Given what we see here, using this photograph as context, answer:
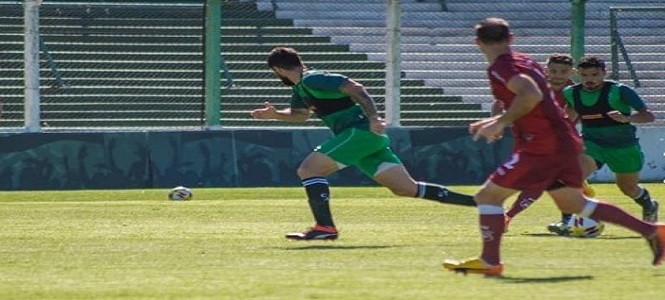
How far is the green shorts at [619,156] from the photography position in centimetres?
1644

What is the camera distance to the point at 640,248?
42.9ft

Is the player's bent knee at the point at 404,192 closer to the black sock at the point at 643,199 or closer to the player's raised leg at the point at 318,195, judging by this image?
the player's raised leg at the point at 318,195

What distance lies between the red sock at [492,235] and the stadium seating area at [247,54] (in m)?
15.5

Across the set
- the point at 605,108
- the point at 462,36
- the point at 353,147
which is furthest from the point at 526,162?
the point at 462,36

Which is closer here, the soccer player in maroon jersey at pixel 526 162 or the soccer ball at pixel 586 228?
the soccer player in maroon jersey at pixel 526 162

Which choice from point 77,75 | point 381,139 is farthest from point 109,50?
point 381,139

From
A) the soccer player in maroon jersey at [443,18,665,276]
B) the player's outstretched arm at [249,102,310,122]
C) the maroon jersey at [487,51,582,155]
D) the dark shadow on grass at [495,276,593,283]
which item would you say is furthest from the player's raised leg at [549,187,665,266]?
the player's outstretched arm at [249,102,310,122]

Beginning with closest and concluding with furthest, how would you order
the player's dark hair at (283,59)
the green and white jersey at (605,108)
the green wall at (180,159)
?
the player's dark hair at (283,59) → the green and white jersey at (605,108) → the green wall at (180,159)

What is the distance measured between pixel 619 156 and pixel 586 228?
194 cm

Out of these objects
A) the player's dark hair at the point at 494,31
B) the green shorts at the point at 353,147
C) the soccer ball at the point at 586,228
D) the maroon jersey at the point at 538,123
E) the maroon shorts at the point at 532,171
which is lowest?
the soccer ball at the point at 586,228

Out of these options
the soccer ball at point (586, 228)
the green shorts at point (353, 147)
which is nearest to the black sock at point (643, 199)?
the soccer ball at point (586, 228)

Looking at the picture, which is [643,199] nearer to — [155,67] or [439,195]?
[439,195]

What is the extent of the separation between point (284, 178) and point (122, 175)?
2.31 m

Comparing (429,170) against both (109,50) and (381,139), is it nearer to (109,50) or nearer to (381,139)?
(109,50)
